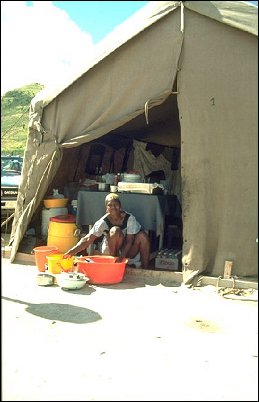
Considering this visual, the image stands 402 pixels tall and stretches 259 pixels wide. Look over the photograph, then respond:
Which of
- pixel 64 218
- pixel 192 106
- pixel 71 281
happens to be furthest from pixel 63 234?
pixel 192 106

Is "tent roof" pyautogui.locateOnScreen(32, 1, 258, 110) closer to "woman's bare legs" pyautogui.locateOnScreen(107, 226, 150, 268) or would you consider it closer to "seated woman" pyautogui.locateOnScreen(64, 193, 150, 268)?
"seated woman" pyautogui.locateOnScreen(64, 193, 150, 268)

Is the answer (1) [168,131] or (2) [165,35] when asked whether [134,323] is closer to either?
(2) [165,35]

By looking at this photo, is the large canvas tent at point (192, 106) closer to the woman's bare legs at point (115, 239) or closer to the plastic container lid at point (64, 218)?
the plastic container lid at point (64, 218)

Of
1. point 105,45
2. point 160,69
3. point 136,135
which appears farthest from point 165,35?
point 136,135

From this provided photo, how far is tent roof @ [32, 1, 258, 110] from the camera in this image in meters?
3.80

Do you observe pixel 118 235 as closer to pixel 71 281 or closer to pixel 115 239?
pixel 115 239

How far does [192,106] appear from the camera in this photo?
431 cm

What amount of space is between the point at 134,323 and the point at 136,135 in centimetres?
576

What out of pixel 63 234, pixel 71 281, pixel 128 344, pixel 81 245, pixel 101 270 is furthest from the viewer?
pixel 63 234

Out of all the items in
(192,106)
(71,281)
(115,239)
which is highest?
(192,106)

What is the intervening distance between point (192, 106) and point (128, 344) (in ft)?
8.32

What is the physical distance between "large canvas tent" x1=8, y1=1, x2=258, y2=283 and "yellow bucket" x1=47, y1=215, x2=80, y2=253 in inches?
13.8

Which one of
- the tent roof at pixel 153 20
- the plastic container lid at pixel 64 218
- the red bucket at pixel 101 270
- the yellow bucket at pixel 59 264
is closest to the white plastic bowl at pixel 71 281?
the red bucket at pixel 101 270

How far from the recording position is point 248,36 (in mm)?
3902
